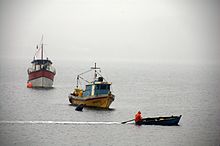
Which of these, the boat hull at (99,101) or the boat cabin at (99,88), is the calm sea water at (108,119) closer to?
the boat hull at (99,101)

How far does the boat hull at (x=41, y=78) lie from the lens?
379 feet

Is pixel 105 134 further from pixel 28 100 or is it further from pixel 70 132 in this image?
pixel 28 100

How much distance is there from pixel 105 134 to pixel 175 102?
38590mm

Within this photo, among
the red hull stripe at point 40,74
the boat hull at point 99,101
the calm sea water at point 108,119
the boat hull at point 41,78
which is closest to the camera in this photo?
the calm sea water at point 108,119

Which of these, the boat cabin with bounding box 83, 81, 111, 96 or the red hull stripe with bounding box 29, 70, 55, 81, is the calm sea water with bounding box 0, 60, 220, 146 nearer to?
the boat cabin with bounding box 83, 81, 111, 96

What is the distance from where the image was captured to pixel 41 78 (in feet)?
383

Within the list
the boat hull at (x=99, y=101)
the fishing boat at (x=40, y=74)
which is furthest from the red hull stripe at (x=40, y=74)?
the boat hull at (x=99, y=101)

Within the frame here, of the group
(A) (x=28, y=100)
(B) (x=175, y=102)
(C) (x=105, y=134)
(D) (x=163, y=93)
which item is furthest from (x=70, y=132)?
(D) (x=163, y=93)

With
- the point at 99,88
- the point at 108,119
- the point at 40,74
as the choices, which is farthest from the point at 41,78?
the point at 108,119

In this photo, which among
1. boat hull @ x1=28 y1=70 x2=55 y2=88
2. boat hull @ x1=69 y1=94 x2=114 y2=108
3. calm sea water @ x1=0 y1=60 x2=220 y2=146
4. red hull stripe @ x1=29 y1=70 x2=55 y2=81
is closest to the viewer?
calm sea water @ x1=0 y1=60 x2=220 y2=146

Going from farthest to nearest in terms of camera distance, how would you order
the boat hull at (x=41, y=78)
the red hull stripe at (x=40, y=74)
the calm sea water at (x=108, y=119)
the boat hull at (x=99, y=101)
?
the boat hull at (x=41, y=78) → the red hull stripe at (x=40, y=74) → the boat hull at (x=99, y=101) → the calm sea water at (x=108, y=119)

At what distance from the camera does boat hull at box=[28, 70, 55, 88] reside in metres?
116

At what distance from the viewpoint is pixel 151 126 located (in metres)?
69.9

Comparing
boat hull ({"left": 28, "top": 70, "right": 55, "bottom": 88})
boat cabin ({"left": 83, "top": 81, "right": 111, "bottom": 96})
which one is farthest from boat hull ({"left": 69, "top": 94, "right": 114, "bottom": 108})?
boat hull ({"left": 28, "top": 70, "right": 55, "bottom": 88})
